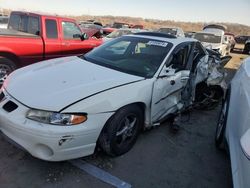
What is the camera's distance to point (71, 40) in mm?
6805

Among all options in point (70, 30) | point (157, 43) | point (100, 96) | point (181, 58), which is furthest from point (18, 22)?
point (100, 96)

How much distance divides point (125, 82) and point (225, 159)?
75.0 inches

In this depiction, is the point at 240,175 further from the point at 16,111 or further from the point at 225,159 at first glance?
the point at 16,111

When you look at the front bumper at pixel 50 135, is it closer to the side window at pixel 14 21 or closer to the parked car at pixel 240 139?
the parked car at pixel 240 139

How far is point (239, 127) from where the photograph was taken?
272 centimetres

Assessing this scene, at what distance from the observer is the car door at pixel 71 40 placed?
Result: 21.8 ft

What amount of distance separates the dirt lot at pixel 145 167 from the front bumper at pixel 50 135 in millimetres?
321

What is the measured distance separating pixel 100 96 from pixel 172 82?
148 cm

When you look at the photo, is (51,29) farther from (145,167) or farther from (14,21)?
(145,167)

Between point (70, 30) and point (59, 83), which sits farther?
point (70, 30)

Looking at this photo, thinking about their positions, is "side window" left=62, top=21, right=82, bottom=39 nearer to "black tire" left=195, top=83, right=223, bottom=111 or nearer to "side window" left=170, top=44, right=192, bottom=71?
"side window" left=170, top=44, right=192, bottom=71

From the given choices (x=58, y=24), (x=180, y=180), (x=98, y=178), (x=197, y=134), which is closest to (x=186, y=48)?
(x=197, y=134)

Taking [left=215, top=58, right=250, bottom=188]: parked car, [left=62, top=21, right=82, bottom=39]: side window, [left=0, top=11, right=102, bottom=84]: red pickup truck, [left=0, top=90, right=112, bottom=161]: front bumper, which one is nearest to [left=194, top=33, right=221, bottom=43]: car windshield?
[left=0, top=11, right=102, bottom=84]: red pickup truck

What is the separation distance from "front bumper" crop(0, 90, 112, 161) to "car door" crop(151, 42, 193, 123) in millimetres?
1072
